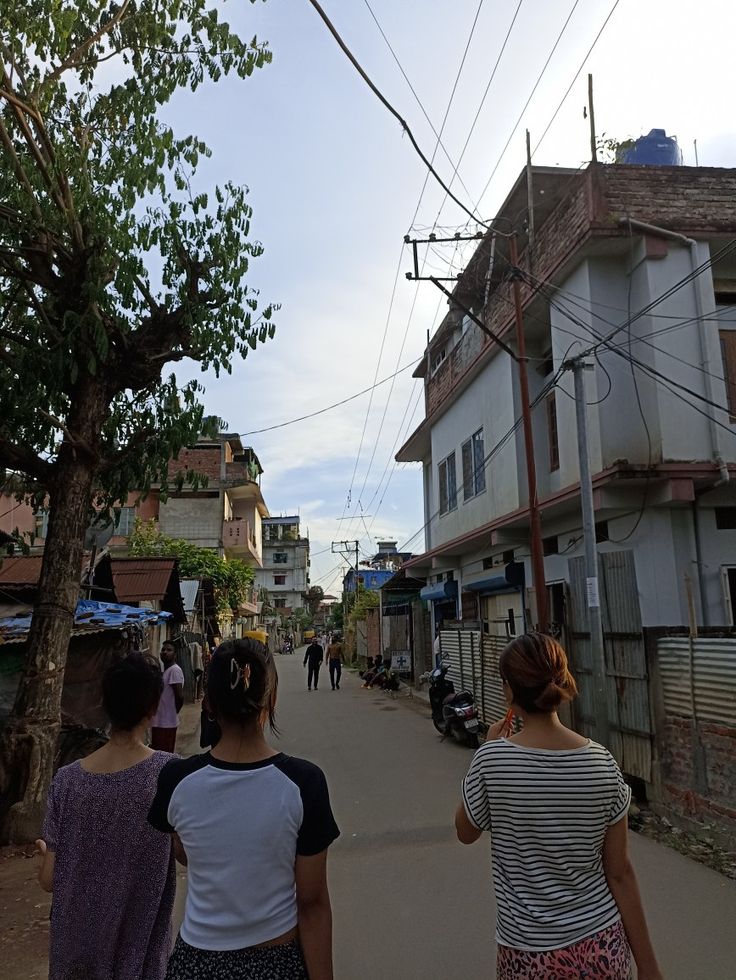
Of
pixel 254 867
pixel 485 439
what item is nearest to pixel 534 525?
pixel 485 439

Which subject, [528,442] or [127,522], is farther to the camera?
[127,522]

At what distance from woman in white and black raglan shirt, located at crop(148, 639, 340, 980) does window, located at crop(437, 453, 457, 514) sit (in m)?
16.1

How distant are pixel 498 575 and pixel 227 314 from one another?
9138 mm

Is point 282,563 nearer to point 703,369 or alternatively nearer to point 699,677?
point 703,369

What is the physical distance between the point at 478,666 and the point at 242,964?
448 inches

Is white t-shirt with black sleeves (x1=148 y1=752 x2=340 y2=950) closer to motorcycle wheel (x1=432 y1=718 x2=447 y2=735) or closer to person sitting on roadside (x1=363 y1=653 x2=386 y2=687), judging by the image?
motorcycle wheel (x1=432 y1=718 x2=447 y2=735)

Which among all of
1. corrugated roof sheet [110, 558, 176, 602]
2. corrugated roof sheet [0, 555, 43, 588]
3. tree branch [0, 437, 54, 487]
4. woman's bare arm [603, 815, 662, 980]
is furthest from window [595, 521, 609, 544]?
woman's bare arm [603, 815, 662, 980]

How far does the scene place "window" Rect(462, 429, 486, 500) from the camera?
51.5ft

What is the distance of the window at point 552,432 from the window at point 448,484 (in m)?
5.00

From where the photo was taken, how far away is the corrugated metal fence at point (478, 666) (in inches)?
464

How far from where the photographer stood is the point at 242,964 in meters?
1.75

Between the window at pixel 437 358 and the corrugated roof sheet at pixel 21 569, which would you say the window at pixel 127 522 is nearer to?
the window at pixel 437 358

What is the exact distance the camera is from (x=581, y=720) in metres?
8.73

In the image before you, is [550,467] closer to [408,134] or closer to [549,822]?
[408,134]
